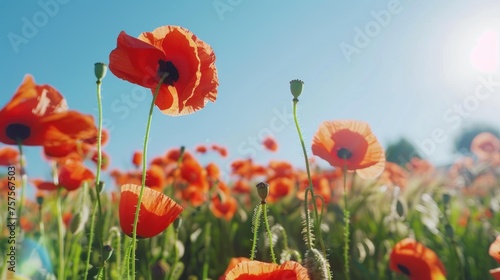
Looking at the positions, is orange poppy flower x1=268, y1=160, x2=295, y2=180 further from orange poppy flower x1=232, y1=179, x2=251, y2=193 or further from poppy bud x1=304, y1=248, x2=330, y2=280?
poppy bud x1=304, y1=248, x2=330, y2=280

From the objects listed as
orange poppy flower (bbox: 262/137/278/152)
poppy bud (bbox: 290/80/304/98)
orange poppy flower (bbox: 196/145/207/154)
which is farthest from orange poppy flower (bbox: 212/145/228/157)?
poppy bud (bbox: 290/80/304/98)

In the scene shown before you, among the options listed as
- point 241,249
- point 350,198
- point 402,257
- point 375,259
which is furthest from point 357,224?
point 402,257

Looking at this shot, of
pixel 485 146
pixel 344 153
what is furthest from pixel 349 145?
pixel 485 146

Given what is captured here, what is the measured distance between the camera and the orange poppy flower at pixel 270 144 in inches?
180

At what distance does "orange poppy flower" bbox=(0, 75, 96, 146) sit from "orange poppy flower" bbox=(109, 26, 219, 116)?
137 millimetres

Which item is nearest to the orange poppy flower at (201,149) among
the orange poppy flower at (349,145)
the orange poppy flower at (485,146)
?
the orange poppy flower at (349,145)

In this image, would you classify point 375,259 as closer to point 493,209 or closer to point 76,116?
point 493,209

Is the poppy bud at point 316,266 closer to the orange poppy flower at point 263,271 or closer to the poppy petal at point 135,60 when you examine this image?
the orange poppy flower at point 263,271

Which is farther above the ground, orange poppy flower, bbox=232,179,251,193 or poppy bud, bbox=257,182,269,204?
orange poppy flower, bbox=232,179,251,193

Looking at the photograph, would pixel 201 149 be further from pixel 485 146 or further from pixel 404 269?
pixel 485 146

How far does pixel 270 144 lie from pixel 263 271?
3.76 m

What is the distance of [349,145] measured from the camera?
4.66 feet

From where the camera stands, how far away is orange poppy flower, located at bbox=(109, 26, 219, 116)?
109cm

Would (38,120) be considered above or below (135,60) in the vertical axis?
below
